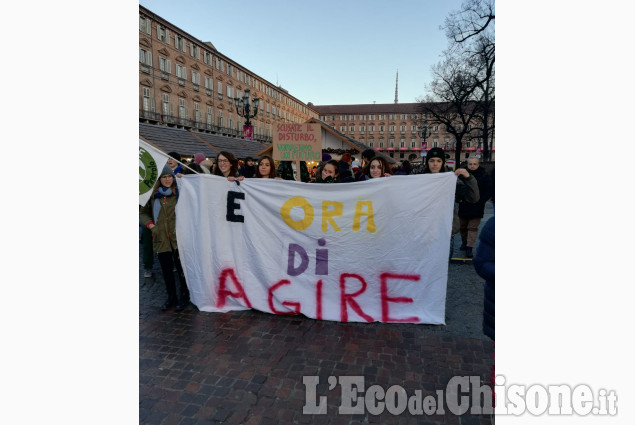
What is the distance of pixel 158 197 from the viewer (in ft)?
14.6

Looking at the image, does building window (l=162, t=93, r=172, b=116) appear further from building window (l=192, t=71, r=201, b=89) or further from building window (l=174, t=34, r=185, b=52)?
building window (l=174, t=34, r=185, b=52)

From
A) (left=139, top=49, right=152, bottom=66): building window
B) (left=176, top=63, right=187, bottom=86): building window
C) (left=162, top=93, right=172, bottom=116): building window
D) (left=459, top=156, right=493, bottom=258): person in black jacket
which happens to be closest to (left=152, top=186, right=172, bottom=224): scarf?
(left=459, top=156, right=493, bottom=258): person in black jacket

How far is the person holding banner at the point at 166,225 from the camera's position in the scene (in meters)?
4.33

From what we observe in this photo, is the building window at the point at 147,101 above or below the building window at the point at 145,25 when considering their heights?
below

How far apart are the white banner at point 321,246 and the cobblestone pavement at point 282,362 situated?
8.5 inches

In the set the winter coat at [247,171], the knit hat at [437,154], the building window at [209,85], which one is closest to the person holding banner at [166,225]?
the winter coat at [247,171]

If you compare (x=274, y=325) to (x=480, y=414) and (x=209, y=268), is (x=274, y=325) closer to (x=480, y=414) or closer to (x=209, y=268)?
(x=209, y=268)

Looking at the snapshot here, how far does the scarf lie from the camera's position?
14.4 ft

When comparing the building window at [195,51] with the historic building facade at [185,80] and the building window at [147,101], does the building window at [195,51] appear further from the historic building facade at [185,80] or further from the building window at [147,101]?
the building window at [147,101]

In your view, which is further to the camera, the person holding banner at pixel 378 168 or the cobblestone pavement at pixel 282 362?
the person holding banner at pixel 378 168

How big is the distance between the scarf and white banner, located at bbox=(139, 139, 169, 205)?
18 centimetres

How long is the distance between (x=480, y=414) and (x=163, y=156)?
450cm

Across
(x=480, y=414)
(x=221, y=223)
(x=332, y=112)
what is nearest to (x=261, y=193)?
(x=221, y=223)

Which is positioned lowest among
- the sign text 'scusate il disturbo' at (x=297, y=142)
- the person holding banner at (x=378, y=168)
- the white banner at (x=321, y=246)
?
the white banner at (x=321, y=246)
